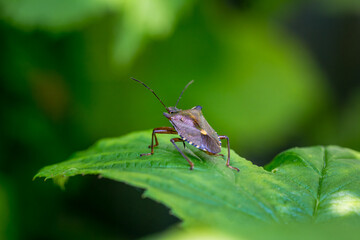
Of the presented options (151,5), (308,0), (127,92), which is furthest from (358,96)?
(151,5)

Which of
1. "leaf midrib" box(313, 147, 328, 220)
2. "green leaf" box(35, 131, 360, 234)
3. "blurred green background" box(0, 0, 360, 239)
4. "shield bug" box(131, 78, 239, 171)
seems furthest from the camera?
"blurred green background" box(0, 0, 360, 239)

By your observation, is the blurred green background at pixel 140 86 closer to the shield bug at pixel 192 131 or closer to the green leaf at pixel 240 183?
the shield bug at pixel 192 131

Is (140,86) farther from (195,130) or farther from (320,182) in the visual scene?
(320,182)

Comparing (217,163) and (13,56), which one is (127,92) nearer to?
(13,56)

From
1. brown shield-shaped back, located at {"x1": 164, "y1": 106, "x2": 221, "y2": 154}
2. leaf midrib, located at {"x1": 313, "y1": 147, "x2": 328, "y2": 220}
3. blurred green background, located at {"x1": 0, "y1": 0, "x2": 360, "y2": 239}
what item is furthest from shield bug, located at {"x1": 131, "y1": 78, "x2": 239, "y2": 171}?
blurred green background, located at {"x1": 0, "y1": 0, "x2": 360, "y2": 239}

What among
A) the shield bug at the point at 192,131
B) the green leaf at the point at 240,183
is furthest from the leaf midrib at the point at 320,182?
the shield bug at the point at 192,131

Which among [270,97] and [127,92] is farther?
[270,97]

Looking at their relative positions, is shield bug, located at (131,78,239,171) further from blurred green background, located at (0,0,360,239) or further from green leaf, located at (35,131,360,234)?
blurred green background, located at (0,0,360,239)
